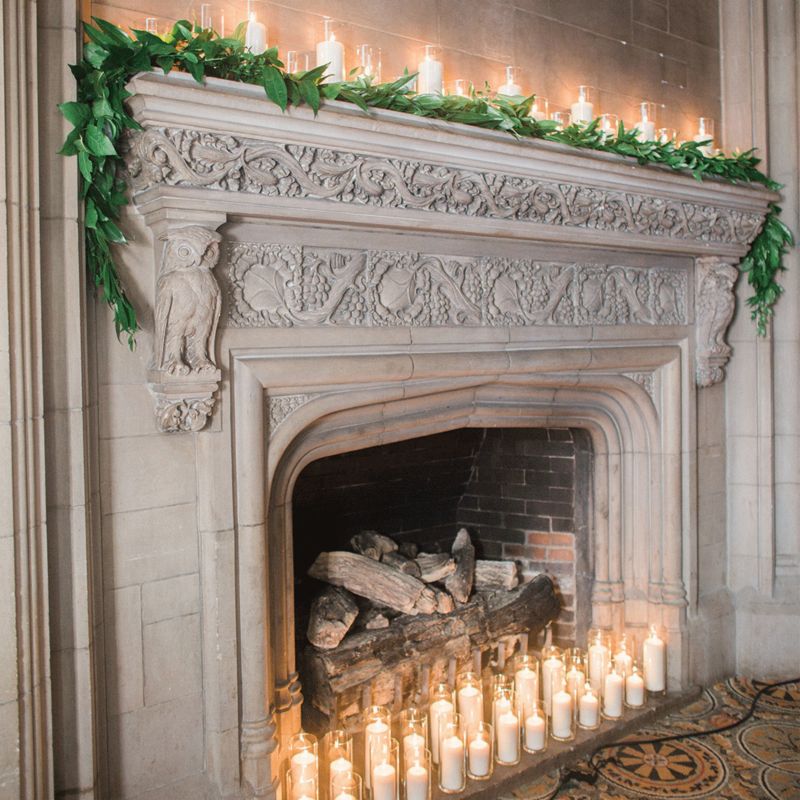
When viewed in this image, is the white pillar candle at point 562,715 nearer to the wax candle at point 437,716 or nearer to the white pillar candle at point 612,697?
the white pillar candle at point 612,697

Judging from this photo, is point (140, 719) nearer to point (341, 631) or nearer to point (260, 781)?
point (260, 781)

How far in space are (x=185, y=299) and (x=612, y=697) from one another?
2608mm

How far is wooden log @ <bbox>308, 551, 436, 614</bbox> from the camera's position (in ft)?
11.9

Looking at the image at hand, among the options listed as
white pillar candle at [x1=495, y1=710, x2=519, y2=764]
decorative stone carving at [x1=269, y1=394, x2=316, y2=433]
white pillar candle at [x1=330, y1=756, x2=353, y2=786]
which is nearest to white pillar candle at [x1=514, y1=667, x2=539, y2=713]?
white pillar candle at [x1=495, y1=710, x2=519, y2=764]

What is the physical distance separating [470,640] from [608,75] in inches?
105

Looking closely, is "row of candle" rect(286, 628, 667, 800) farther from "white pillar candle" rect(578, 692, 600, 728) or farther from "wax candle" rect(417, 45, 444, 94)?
"wax candle" rect(417, 45, 444, 94)

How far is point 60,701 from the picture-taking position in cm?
234

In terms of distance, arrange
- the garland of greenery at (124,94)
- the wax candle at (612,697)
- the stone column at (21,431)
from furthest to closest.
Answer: the wax candle at (612,697) → the garland of greenery at (124,94) → the stone column at (21,431)

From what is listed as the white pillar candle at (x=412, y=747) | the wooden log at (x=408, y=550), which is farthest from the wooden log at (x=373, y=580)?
the white pillar candle at (x=412, y=747)

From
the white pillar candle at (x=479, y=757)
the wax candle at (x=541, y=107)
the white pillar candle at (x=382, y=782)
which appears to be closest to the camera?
the white pillar candle at (x=382, y=782)

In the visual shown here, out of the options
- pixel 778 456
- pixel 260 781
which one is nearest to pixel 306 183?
pixel 260 781

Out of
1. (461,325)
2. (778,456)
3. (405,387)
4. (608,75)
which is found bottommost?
(778,456)

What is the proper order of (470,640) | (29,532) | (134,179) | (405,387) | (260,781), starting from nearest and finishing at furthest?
(29,532)
(134,179)
(260,781)
(405,387)
(470,640)

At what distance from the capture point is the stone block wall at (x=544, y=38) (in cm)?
288
